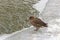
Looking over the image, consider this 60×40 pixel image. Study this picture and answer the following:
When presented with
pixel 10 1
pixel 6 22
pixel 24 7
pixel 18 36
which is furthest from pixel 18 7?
pixel 18 36

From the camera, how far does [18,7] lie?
250 inches


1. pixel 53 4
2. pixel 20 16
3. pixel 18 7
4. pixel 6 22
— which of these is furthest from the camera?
pixel 53 4

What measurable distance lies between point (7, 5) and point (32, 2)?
932 mm

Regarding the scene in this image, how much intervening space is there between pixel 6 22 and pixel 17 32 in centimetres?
45

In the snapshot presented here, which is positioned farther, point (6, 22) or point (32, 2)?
point (32, 2)

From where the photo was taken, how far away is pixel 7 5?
6418mm

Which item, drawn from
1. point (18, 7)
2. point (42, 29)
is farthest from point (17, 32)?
point (18, 7)

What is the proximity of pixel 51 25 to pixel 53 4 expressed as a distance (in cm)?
201

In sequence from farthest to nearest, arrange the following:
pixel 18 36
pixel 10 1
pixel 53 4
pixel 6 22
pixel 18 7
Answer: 1. pixel 53 4
2. pixel 10 1
3. pixel 18 7
4. pixel 6 22
5. pixel 18 36

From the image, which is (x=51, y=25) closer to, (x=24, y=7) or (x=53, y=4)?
(x=24, y=7)

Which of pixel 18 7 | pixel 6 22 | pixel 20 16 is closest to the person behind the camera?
pixel 6 22

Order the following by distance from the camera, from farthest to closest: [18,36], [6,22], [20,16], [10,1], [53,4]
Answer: [53,4] → [10,1] → [20,16] → [6,22] → [18,36]

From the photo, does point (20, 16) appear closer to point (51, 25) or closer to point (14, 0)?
point (51, 25)

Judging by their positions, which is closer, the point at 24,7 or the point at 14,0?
the point at 24,7
